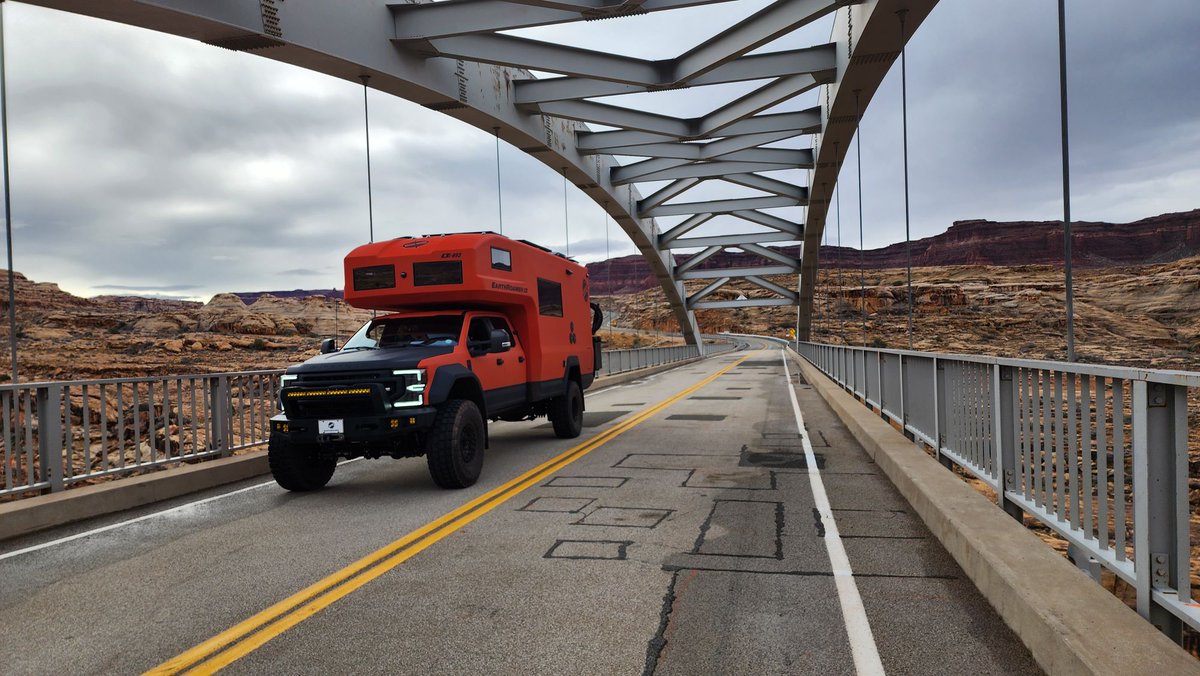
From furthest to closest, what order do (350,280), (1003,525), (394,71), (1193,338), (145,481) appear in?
(1193,338) < (394,71) < (350,280) < (145,481) < (1003,525)

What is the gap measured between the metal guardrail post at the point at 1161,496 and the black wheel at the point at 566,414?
8.92 metres

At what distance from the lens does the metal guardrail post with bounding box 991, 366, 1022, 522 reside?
5434 mm

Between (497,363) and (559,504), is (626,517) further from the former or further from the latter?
(497,363)

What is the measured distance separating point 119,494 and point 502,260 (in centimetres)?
498

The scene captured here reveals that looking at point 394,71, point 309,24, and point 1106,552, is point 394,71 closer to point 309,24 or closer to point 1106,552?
point 309,24

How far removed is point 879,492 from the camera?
24.4 ft

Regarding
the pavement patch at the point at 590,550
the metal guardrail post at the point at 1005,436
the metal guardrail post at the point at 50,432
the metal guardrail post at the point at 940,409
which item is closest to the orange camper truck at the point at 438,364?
the metal guardrail post at the point at 50,432

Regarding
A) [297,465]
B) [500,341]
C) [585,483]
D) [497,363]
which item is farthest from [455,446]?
[500,341]

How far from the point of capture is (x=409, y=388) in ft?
24.9

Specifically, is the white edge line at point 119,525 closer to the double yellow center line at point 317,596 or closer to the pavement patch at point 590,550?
the double yellow center line at point 317,596

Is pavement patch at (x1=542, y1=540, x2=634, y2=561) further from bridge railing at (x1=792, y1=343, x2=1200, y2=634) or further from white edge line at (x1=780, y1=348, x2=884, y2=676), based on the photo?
bridge railing at (x1=792, y1=343, x2=1200, y2=634)

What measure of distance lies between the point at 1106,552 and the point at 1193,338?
47600mm

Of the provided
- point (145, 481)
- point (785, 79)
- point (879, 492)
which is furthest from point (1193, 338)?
point (145, 481)

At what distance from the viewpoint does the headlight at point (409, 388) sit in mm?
7574
